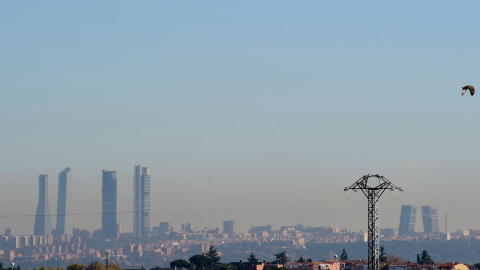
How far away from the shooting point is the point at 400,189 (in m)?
125

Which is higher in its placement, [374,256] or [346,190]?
[346,190]

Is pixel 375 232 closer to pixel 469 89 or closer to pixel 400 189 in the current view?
pixel 400 189

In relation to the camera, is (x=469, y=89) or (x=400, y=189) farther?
(x=400, y=189)

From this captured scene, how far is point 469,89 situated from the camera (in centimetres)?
5481

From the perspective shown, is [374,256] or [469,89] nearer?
[469,89]

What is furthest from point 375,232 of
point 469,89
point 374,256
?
point 469,89

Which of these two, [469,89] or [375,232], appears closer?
[469,89]

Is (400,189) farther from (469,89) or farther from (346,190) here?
(469,89)

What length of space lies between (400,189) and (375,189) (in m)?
6.32

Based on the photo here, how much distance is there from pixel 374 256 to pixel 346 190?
9325mm

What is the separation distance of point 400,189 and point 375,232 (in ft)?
25.9

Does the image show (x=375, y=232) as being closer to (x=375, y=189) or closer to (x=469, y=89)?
(x=375, y=189)

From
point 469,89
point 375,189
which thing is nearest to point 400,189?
point 375,189

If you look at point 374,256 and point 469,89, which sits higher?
point 469,89
